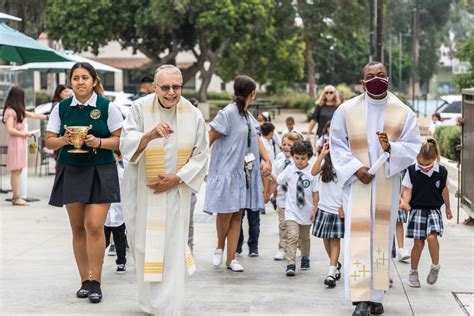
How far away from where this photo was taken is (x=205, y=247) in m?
11.2

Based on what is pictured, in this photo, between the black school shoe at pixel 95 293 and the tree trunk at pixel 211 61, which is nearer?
the black school shoe at pixel 95 293

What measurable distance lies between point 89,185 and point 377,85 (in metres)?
2.40

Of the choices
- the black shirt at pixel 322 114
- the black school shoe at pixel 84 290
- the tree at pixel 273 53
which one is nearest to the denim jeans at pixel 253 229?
the black school shoe at pixel 84 290

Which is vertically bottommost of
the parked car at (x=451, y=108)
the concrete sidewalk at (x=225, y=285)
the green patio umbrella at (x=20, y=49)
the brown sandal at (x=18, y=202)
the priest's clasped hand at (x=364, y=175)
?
the concrete sidewalk at (x=225, y=285)

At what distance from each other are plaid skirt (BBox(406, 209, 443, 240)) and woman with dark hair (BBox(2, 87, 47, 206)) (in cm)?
740

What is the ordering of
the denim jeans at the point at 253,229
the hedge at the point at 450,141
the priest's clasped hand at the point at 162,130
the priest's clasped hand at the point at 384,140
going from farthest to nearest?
the hedge at the point at 450,141, the denim jeans at the point at 253,229, the priest's clasped hand at the point at 384,140, the priest's clasped hand at the point at 162,130

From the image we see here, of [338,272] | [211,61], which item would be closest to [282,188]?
[338,272]

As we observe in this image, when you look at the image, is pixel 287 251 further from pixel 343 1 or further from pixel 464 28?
pixel 464 28

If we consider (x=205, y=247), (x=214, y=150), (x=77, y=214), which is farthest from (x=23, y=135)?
(x=77, y=214)

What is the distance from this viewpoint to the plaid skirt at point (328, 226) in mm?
9031

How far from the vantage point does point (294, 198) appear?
31.9 ft

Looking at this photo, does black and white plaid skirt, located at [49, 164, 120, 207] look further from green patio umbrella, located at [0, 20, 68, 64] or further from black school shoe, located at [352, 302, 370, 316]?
green patio umbrella, located at [0, 20, 68, 64]

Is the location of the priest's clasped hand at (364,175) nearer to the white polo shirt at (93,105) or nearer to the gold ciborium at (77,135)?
the white polo shirt at (93,105)

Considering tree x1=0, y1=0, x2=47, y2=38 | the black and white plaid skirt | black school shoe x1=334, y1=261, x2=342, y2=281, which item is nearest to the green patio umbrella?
the black and white plaid skirt
